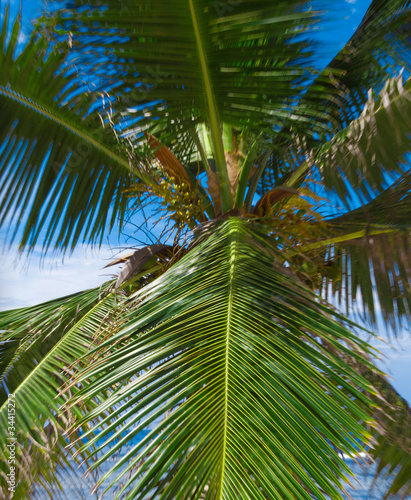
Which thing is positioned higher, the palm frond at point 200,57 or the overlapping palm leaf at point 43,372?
the palm frond at point 200,57

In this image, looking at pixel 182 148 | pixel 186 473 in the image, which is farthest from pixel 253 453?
pixel 182 148

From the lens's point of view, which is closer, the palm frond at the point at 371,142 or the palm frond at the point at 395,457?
the palm frond at the point at 371,142

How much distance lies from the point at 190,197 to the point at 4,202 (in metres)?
0.99

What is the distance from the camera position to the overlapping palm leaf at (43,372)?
1664 millimetres

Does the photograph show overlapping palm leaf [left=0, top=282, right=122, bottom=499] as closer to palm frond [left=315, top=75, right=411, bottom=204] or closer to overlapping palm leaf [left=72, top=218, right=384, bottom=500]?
overlapping palm leaf [left=72, top=218, right=384, bottom=500]

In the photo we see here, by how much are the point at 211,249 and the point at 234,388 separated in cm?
51

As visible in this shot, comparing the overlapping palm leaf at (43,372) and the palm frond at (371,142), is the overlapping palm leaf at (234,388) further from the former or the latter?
the palm frond at (371,142)

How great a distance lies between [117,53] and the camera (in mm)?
1565

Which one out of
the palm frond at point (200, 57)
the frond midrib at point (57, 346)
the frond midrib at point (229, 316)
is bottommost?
the frond midrib at point (57, 346)

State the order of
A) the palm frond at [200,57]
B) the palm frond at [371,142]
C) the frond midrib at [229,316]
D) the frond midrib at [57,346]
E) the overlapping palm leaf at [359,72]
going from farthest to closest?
the overlapping palm leaf at [359,72] → the frond midrib at [57,346] → the palm frond at [371,142] → the palm frond at [200,57] → the frond midrib at [229,316]

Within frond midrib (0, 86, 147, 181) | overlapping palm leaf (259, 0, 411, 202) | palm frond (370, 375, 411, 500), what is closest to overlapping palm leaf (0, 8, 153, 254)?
frond midrib (0, 86, 147, 181)

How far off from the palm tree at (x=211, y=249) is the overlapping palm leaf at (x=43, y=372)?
12mm

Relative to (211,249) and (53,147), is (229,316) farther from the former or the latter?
(53,147)

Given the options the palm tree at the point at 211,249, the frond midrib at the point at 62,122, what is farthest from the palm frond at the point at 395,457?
the frond midrib at the point at 62,122
